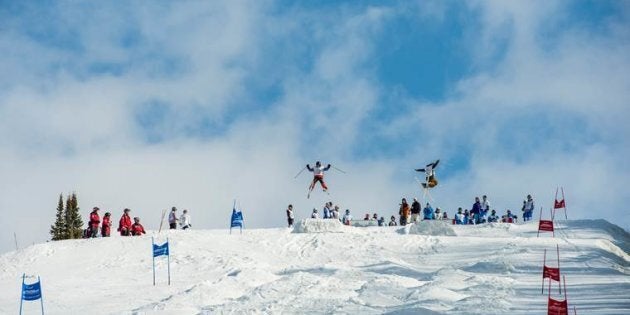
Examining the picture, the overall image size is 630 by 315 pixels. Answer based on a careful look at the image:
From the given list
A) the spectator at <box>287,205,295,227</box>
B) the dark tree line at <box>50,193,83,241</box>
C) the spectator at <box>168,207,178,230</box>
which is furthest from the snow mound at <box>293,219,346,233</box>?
the dark tree line at <box>50,193,83,241</box>

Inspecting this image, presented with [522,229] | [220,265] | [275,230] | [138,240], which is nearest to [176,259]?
[220,265]

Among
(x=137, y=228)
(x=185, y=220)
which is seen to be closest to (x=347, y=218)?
(x=185, y=220)

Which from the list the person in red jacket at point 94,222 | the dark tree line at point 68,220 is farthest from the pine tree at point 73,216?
the person in red jacket at point 94,222

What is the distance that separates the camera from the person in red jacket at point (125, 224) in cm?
3102

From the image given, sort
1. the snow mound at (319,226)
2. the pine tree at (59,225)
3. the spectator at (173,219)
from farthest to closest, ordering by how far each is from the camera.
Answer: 1. the pine tree at (59,225)
2. the spectator at (173,219)
3. the snow mound at (319,226)

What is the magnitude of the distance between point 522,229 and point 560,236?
2.64 metres

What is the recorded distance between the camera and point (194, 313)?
1766cm

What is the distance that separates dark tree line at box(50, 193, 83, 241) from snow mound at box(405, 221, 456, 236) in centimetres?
7483

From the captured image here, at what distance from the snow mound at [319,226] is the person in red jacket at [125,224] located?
24.8 feet

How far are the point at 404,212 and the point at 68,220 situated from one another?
78771 millimetres

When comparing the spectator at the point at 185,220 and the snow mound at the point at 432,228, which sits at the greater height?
the spectator at the point at 185,220

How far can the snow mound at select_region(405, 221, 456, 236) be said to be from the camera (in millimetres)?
29453

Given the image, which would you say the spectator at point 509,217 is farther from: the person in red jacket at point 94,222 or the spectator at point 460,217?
the person in red jacket at point 94,222

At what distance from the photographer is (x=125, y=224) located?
31094 millimetres
